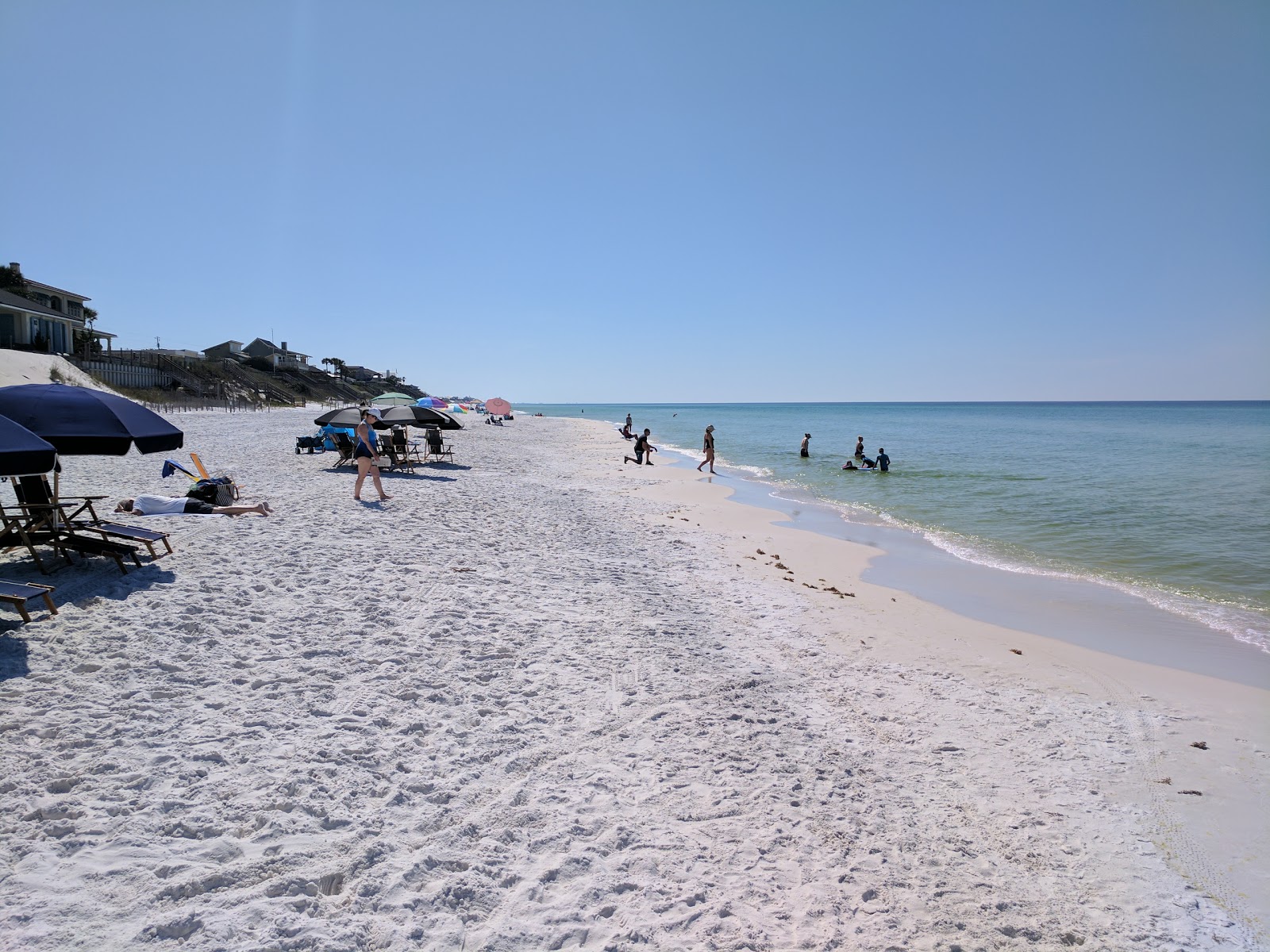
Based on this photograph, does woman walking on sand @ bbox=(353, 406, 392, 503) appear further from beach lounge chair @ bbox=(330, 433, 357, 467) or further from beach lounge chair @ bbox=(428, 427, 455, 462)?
beach lounge chair @ bbox=(428, 427, 455, 462)

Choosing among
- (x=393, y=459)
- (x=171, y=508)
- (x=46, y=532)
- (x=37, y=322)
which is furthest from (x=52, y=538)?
(x=37, y=322)

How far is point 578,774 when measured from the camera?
421 centimetres

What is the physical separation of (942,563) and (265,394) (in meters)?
64.8

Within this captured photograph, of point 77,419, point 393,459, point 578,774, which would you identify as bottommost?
point 578,774

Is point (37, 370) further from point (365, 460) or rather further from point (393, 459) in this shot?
point (365, 460)

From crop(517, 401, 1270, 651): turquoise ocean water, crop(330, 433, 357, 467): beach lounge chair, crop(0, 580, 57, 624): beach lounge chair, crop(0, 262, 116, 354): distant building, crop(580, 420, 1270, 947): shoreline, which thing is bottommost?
crop(580, 420, 1270, 947): shoreline

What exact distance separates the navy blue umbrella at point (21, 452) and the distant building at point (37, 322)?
130 feet

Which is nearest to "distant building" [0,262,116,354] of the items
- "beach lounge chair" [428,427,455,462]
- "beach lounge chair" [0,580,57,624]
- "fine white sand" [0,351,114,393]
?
"fine white sand" [0,351,114,393]

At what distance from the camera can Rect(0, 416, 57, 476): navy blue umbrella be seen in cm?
485

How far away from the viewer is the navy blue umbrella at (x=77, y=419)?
652 cm

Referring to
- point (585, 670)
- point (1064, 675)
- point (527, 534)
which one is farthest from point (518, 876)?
point (527, 534)

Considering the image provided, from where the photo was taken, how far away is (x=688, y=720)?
5035 millimetres

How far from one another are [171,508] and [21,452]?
562 centimetres

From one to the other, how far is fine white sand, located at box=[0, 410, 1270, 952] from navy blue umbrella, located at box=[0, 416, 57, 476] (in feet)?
4.56
